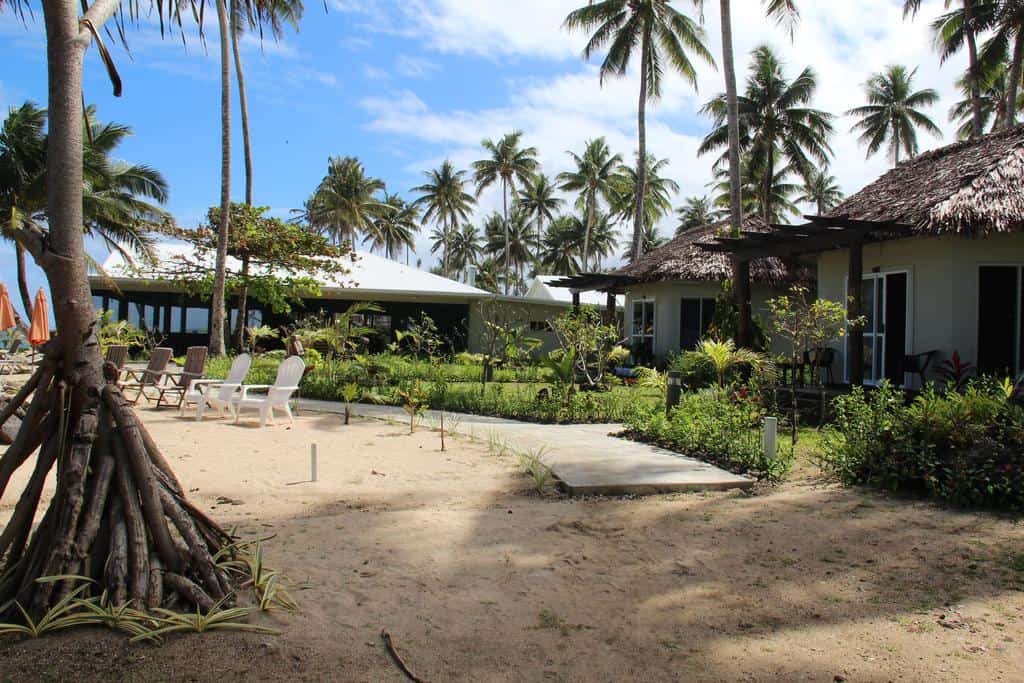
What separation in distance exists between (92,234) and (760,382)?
69.4 ft

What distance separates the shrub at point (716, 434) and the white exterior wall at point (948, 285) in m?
3.35

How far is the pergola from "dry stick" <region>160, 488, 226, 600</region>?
30.5 feet

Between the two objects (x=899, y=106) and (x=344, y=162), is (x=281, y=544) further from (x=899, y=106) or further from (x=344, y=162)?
(x=344, y=162)

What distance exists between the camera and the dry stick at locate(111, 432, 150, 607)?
10.5 ft

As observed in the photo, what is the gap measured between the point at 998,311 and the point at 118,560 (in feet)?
38.9

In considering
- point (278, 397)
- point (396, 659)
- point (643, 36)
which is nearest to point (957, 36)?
point (643, 36)

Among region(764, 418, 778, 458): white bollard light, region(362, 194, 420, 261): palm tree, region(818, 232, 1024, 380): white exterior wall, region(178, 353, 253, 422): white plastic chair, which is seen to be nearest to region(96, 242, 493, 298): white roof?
region(178, 353, 253, 422): white plastic chair

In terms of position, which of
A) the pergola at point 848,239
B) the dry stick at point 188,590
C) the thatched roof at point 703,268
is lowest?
the dry stick at point 188,590

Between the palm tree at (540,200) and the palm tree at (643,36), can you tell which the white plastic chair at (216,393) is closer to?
the palm tree at (643,36)

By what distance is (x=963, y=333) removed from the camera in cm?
1077

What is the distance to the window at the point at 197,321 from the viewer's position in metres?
24.6

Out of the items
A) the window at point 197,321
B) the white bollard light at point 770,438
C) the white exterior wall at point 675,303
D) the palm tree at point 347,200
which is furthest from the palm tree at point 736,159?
the palm tree at point 347,200

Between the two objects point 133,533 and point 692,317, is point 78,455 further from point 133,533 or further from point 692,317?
point 692,317

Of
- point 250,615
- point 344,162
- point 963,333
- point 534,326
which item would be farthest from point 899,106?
point 250,615
